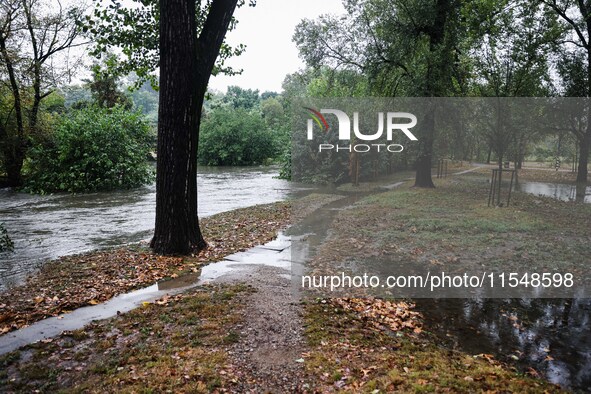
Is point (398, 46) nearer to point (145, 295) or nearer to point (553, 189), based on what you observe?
point (553, 189)

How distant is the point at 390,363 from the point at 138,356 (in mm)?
2107

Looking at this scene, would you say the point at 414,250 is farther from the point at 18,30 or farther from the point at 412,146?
the point at 18,30

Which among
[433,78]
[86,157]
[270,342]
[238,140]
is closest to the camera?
[270,342]

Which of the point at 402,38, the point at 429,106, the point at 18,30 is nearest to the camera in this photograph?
the point at 429,106

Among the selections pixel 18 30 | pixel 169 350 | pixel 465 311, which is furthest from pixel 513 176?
pixel 18 30

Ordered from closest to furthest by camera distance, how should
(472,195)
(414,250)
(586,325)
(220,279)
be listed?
(586,325) < (220,279) < (414,250) < (472,195)

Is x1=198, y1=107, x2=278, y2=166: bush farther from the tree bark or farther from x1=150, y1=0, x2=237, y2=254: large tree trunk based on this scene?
the tree bark

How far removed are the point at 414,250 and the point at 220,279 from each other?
3.56 metres

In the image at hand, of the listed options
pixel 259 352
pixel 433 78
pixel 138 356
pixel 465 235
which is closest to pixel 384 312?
pixel 259 352

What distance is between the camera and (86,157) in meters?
16.8

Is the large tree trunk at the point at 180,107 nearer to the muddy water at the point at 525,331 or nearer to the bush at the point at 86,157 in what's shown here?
the muddy water at the point at 525,331

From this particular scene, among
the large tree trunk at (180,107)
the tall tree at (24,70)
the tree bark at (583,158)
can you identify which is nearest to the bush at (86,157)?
the tall tree at (24,70)

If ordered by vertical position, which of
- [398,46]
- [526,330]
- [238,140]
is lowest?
[526,330]

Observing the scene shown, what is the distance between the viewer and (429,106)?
8727mm
